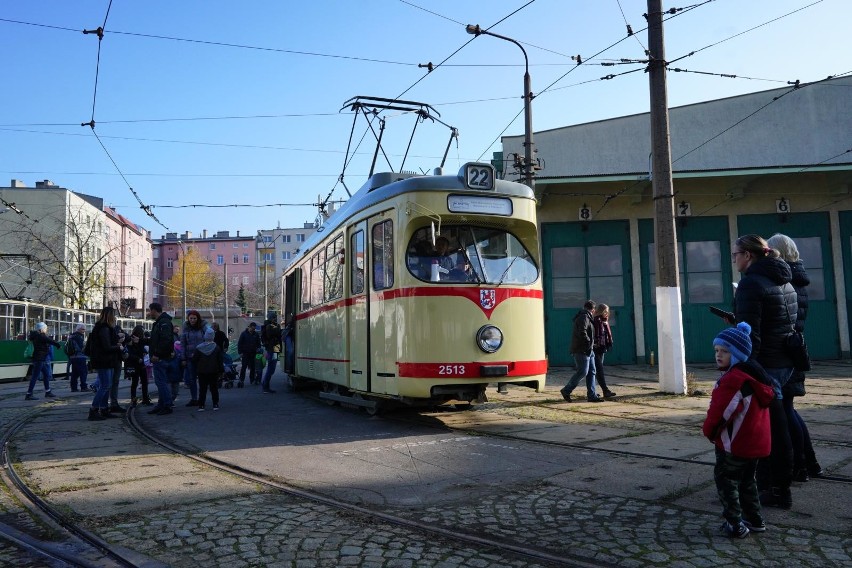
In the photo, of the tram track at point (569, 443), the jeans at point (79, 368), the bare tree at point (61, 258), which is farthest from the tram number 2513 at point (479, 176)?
the bare tree at point (61, 258)

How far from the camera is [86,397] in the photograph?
49.7ft

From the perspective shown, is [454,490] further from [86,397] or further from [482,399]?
[86,397]

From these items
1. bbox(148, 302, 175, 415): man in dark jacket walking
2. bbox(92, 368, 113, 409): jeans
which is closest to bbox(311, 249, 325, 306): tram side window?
bbox(148, 302, 175, 415): man in dark jacket walking

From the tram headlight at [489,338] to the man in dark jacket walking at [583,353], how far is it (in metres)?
3.28

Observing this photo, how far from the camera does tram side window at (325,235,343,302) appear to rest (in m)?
9.91

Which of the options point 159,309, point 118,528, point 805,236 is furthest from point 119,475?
point 805,236

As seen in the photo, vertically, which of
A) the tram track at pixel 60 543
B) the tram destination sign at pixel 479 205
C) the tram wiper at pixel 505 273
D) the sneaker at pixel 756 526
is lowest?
the tram track at pixel 60 543

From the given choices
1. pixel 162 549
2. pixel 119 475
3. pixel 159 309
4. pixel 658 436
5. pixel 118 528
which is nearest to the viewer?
pixel 162 549

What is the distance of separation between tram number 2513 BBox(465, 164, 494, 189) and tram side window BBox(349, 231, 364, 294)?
1785mm

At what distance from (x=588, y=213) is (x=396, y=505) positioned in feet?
50.0

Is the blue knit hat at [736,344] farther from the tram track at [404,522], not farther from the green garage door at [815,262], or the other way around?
the green garage door at [815,262]

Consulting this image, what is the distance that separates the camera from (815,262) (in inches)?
752

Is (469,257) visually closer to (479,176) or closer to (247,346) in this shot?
(479,176)

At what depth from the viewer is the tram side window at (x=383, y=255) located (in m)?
8.29
